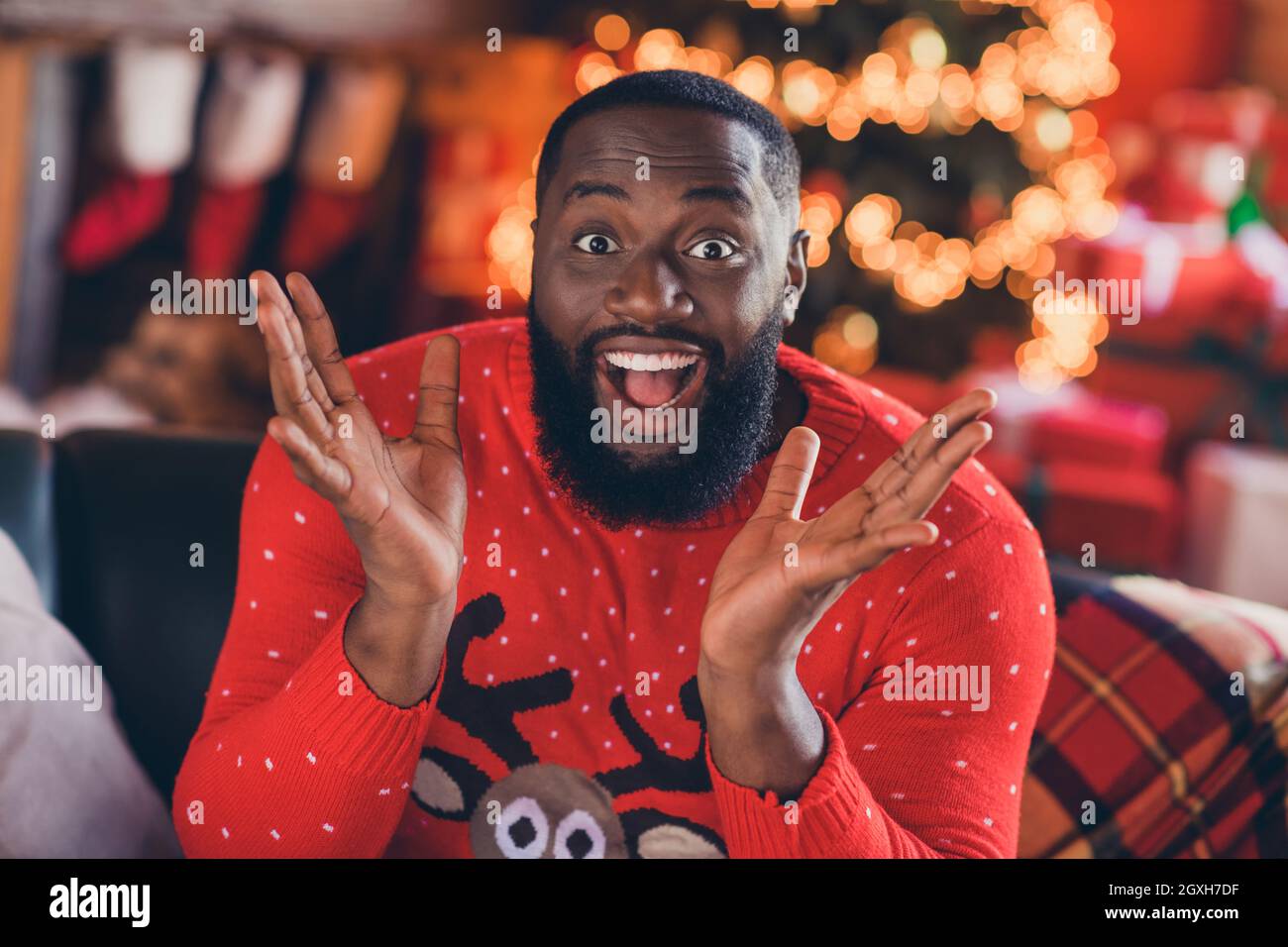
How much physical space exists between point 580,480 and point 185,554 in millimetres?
483

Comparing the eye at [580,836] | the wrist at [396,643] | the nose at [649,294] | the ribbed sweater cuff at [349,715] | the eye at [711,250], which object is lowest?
the eye at [580,836]

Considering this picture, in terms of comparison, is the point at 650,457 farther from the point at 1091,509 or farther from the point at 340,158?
the point at 340,158

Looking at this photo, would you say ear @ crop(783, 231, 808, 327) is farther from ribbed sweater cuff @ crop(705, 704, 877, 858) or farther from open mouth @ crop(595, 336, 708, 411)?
ribbed sweater cuff @ crop(705, 704, 877, 858)

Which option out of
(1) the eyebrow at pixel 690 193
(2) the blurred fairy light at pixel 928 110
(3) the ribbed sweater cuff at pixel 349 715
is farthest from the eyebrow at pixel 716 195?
(2) the blurred fairy light at pixel 928 110

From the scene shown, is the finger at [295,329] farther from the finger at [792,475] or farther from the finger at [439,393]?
the finger at [792,475]

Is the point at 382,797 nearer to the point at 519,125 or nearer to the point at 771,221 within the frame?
the point at 771,221

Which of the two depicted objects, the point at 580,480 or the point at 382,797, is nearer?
the point at 382,797

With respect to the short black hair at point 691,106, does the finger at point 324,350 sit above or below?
below

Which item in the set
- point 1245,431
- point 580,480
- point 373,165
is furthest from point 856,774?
point 1245,431

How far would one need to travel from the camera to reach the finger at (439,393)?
1.01 meters

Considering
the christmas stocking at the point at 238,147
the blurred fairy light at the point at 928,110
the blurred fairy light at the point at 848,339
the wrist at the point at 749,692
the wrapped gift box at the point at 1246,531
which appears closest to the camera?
the wrist at the point at 749,692

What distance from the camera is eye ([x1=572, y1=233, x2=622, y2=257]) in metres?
1.06

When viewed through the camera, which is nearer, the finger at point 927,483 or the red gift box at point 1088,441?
the finger at point 927,483

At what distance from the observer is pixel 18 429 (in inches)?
53.1
